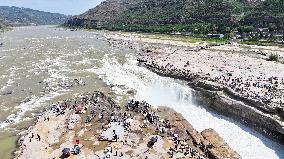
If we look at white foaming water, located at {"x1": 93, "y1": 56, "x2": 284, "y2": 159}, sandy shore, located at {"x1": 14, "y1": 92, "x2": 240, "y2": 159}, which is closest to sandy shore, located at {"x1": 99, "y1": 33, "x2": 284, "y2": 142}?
white foaming water, located at {"x1": 93, "y1": 56, "x2": 284, "y2": 159}

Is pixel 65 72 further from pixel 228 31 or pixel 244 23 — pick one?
pixel 244 23

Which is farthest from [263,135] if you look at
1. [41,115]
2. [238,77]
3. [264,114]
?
[41,115]

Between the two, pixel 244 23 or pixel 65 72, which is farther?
pixel 244 23

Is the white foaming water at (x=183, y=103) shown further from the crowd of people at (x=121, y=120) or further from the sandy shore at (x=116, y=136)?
the crowd of people at (x=121, y=120)

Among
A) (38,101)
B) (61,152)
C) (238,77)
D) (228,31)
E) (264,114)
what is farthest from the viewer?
(228,31)

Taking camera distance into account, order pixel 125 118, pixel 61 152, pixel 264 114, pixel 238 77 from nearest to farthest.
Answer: pixel 61 152, pixel 125 118, pixel 264 114, pixel 238 77

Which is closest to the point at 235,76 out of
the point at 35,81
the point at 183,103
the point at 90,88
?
the point at 183,103

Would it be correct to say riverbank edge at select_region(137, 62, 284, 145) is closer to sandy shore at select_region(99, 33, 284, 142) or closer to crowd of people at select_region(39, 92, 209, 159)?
sandy shore at select_region(99, 33, 284, 142)
